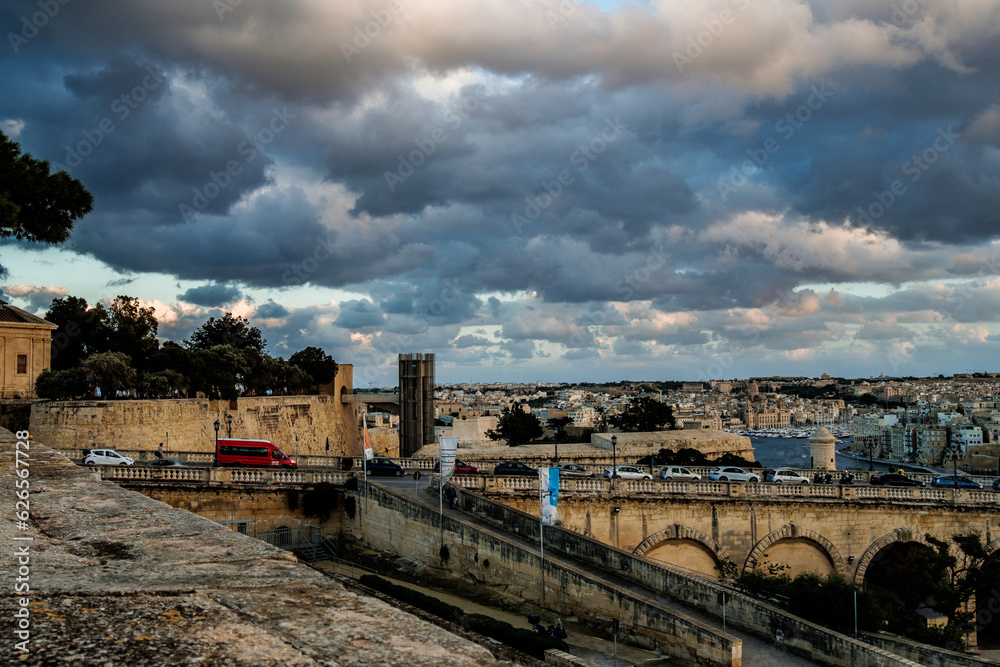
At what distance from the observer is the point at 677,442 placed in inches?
1944

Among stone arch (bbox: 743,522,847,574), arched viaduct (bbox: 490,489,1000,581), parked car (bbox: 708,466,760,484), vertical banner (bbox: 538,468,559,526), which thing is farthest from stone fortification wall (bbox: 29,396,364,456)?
parked car (bbox: 708,466,760,484)

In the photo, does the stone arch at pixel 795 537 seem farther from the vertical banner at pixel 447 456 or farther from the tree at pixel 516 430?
the tree at pixel 516 430

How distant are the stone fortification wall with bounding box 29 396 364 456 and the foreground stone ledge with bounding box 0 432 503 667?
2500 centimetres

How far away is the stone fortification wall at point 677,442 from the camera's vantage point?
154 feet

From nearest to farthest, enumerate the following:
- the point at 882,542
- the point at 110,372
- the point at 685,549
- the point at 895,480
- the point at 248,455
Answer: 1. the point at 685,549
2. the point at 882,542
3. the point at 248,455
4. the point at 895,480
5. the point at 110,372

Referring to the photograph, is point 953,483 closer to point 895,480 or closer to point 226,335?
point 895,480

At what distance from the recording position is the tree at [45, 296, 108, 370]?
161 feet

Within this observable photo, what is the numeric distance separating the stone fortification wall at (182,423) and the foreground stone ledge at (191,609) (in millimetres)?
25001

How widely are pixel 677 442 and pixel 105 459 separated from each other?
34.6 metres

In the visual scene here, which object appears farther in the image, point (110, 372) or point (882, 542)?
point (110, 372)

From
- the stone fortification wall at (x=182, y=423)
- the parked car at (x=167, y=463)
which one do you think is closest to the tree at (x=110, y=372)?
the stone fortification wall at (x=182, y=423)

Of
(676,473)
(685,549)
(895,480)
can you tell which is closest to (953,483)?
(895,480)

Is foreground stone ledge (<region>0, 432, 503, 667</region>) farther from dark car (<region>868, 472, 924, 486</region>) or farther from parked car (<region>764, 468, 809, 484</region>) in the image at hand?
dark car (<region>868, 472, 924, 486</region>)

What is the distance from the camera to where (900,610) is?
25.1 meters
